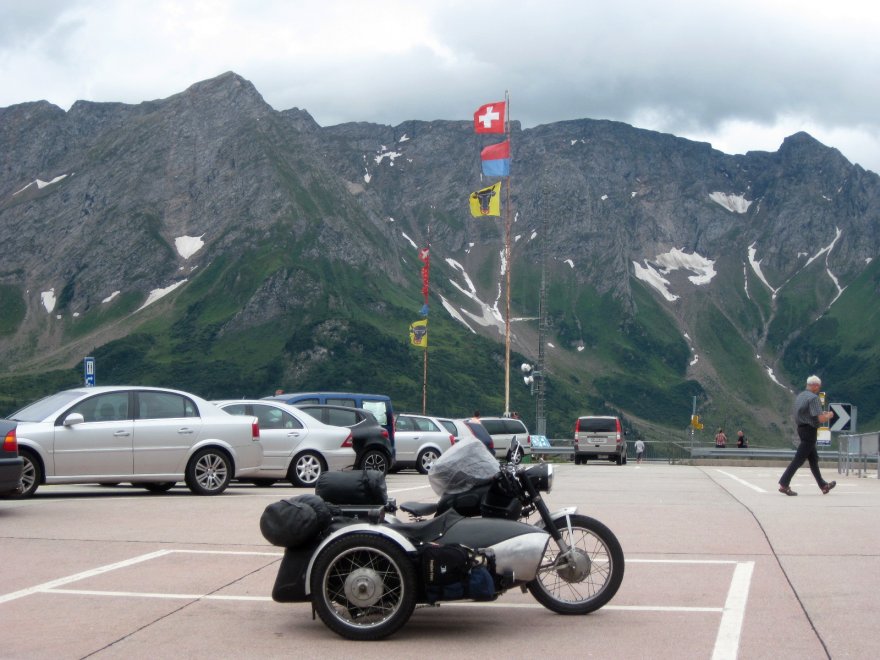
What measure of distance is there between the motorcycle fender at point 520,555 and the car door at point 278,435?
12314 millimetres

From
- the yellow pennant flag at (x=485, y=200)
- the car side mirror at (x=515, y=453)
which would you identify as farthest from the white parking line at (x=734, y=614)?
the yellow pennant flag at (x=485, y=200)

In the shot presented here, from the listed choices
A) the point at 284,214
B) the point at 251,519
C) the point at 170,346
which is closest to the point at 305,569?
the point at 251,519

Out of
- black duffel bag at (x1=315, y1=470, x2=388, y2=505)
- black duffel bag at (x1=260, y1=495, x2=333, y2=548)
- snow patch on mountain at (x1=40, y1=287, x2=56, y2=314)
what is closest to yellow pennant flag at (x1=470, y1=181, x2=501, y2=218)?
black duffel bag at (x1=315, y1=470, x2=388, y2=505)

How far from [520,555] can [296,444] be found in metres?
12.7

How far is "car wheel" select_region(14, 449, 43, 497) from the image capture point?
15.4 meters

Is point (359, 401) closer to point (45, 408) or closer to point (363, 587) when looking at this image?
point (45, 408)

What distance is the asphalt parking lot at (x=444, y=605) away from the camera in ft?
22.8

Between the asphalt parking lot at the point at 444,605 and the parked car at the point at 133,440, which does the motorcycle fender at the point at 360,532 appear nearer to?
the asphalt parking lot at the point at 444,605

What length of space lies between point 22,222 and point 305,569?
645 ft

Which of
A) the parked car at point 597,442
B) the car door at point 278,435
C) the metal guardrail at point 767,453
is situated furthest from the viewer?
the parked car at point 597,442

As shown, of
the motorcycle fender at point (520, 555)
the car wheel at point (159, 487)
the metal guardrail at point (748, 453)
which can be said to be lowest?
the metal guardrail at point (748, 453)

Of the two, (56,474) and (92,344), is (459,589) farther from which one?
(92,344)

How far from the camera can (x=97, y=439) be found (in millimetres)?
15906

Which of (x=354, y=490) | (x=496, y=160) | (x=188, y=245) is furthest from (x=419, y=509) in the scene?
(x=188, y=245)
